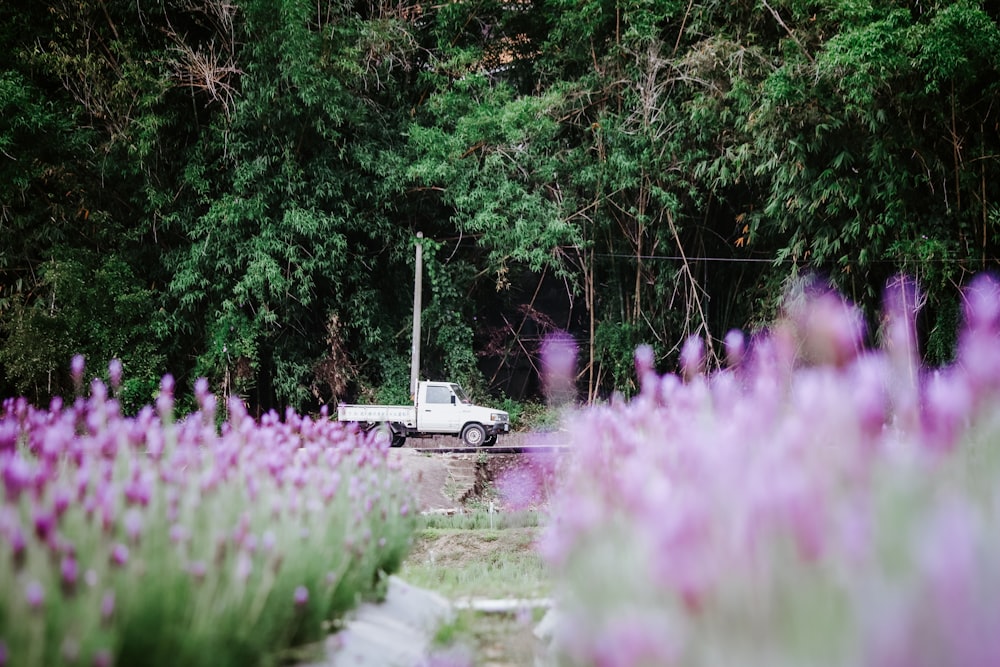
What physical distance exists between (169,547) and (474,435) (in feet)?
33.2

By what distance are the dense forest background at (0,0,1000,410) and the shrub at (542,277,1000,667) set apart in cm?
967

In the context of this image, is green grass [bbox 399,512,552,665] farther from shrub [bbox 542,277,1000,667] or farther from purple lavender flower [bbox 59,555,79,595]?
purple lavender flower [bbox 59,555,79,595]

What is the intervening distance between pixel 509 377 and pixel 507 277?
210cm

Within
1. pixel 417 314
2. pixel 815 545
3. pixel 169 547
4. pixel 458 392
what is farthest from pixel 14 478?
pixel 417 314

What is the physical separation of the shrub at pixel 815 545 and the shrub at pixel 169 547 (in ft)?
2.62

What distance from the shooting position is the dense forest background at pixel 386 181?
1186 cm

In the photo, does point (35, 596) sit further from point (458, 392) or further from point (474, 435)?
point (458, 392)

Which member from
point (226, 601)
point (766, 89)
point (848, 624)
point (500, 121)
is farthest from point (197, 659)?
point (500, 121)

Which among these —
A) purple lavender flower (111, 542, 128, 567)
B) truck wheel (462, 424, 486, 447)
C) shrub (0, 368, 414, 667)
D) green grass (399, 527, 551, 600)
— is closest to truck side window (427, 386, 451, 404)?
truck wheel (462, 424, 486, 447)

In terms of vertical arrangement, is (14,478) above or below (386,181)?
below

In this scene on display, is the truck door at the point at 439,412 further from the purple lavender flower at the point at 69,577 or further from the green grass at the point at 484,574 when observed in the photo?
the purple lavender flower at the point at 69,577

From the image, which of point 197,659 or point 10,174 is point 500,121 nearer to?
point 10,174

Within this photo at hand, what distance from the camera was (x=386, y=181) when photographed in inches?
531

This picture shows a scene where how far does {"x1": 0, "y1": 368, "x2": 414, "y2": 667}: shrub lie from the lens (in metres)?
1.74
